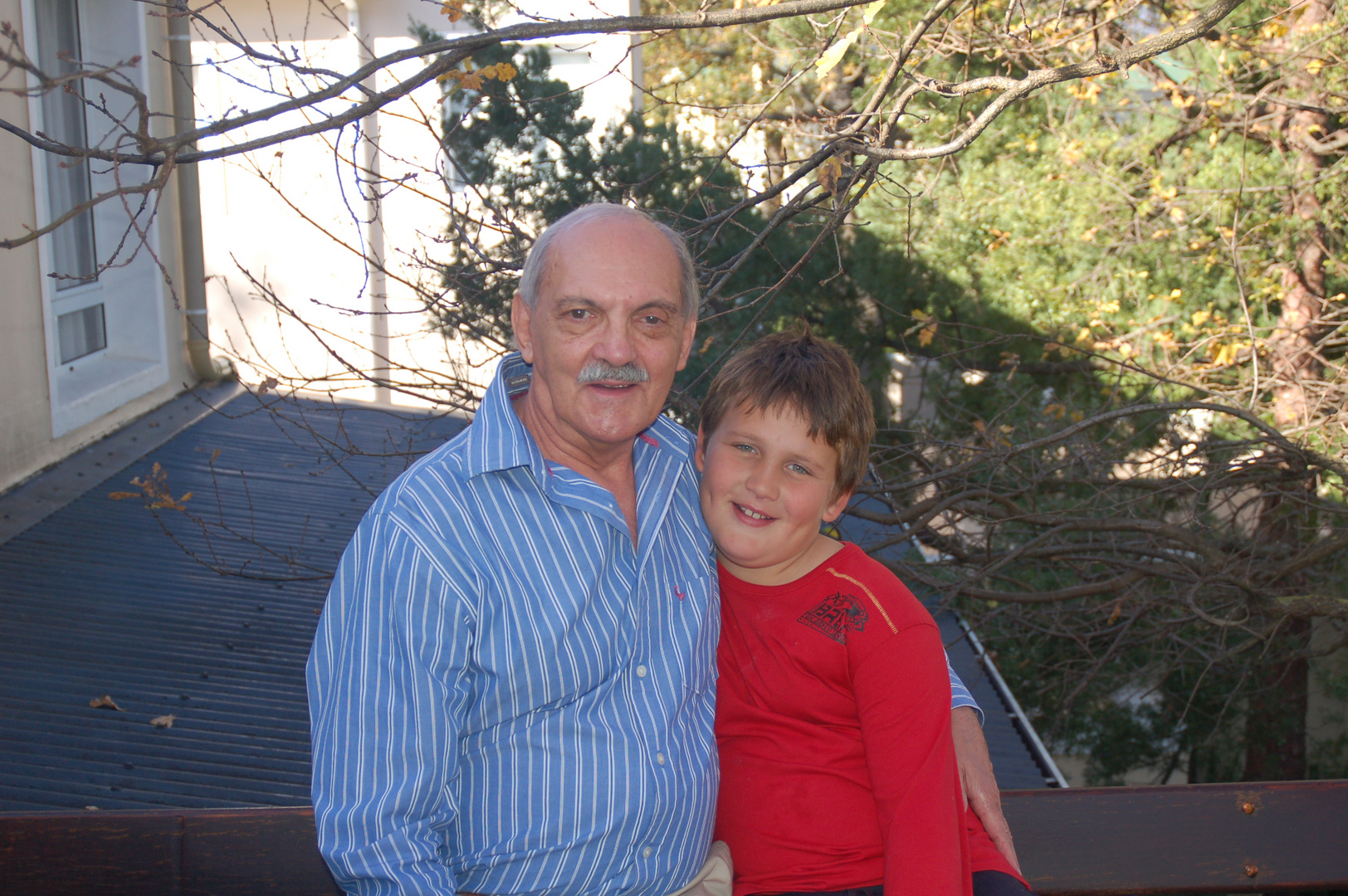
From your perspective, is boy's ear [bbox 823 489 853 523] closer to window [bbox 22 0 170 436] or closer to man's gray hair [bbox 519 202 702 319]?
man's gray hair [bbox 519 202 702 319]

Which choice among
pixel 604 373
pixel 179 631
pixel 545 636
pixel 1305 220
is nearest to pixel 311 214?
pixel 179 631

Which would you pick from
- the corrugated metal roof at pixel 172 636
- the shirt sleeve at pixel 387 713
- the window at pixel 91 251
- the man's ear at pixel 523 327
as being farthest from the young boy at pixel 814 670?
the window at pixel 91 251

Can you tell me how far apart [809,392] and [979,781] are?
0.89 m

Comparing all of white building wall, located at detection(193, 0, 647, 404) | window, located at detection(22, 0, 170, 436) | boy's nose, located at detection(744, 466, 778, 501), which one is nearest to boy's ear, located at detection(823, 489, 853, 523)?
boy's nose, located at detection(744, 466, 778, 501)

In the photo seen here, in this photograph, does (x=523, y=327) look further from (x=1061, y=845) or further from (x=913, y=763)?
(x=1061, y=845)

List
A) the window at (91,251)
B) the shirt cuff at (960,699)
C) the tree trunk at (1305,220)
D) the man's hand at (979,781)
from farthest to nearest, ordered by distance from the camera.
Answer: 1. the tree trunk at (1305,220)
2. the window at (91,251)
3. the shirt cuff at (960,699)
4. the man's hand at (979,781)

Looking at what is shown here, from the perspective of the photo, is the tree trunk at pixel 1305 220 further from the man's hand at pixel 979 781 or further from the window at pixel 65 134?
the window at pixel 65 134

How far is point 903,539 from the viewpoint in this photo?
4.47 meters

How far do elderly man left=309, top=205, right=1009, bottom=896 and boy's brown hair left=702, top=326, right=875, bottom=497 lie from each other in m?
0.15

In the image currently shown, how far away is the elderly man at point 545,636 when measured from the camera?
Result: 1.68 meters

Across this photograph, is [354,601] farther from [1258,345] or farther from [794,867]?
[1258,345]

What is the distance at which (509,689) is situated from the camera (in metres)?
1.80

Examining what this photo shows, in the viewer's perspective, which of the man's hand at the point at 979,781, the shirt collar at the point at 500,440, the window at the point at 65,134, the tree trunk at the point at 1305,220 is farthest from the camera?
the tree trunk at the point at 1305,220

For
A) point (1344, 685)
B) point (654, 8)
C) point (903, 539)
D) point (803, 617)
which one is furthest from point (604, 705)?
point (654, 8)
